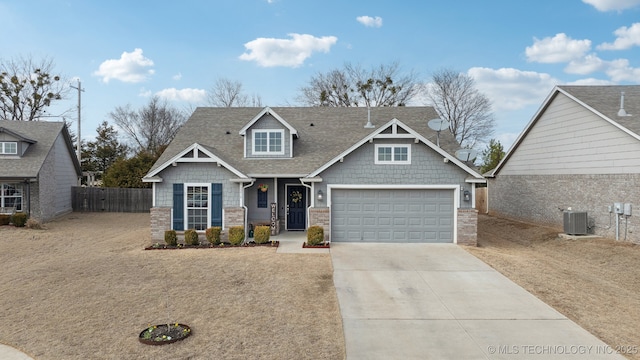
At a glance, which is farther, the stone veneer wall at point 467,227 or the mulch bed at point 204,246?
the stone veneer wall at point 467,227

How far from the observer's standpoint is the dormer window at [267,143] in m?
16.7

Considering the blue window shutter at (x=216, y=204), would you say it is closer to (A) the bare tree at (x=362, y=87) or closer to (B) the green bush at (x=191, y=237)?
(B) the green bush at (x=191, y=237)

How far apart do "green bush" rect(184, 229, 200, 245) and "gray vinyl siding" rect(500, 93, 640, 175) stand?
54.1ft

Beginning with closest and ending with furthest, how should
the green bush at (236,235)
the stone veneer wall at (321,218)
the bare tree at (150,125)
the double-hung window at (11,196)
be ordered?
the green bush at (236,235) < the stone veneer wall at (321,218) < the double-hung window at (11,196) < the bare tree at (150,125)

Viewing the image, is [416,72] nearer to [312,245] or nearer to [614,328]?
[312,245]

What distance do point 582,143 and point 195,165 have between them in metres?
16.5

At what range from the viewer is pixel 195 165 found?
14578 millimetres

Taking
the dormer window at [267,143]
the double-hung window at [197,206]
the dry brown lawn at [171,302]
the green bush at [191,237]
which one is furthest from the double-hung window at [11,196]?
the dormer window at [267,143]

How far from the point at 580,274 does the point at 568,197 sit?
7.98 meters

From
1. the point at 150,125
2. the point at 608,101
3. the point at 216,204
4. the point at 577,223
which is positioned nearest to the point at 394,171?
the point at 216,204

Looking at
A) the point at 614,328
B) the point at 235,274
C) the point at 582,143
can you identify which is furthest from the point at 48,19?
the point at 582,143

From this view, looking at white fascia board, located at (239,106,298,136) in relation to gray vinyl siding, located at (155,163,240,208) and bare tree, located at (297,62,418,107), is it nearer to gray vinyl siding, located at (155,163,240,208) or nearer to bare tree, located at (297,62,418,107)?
gray vinyl siding, located at (155,163,240,208)

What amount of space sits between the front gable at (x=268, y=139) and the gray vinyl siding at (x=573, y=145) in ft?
41.2

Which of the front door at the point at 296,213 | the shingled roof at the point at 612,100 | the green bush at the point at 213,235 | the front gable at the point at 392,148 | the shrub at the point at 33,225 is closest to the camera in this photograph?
the green bush at the point at 213,235
